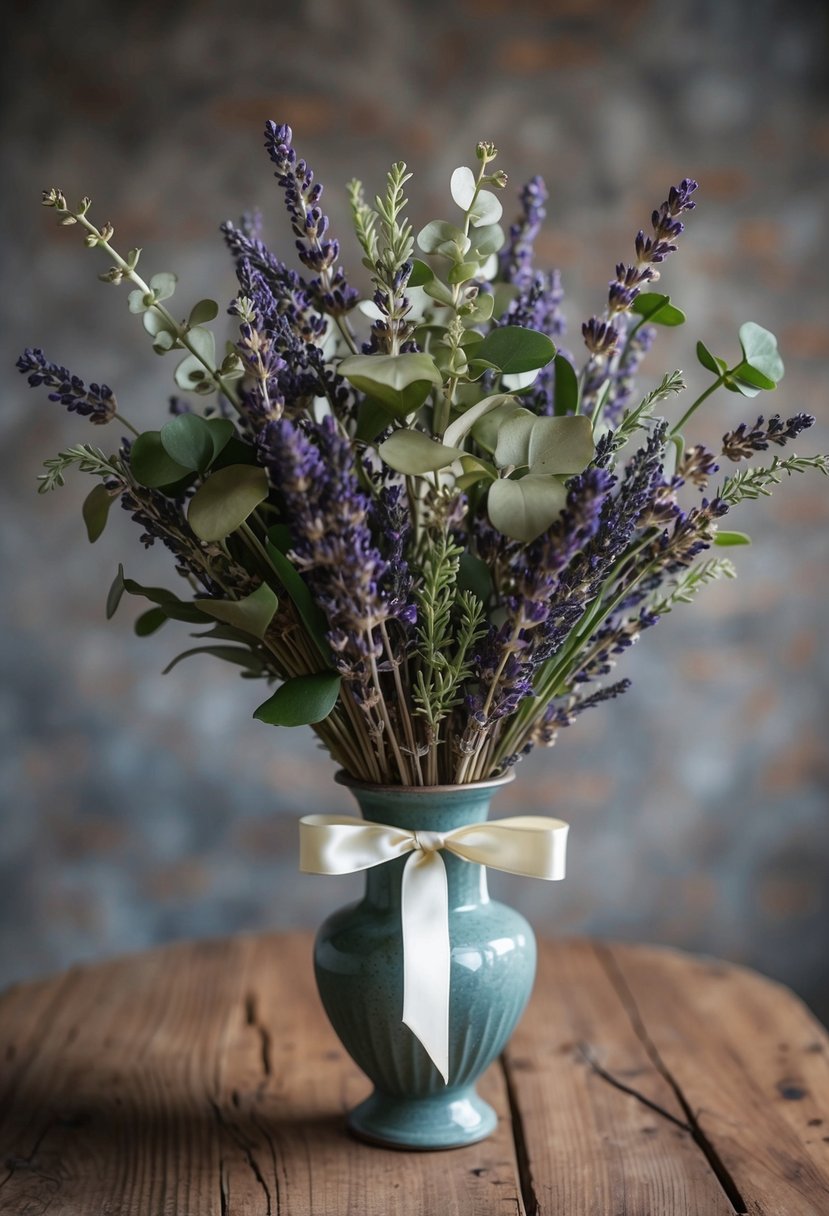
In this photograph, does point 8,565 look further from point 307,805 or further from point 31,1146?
point 31,1146

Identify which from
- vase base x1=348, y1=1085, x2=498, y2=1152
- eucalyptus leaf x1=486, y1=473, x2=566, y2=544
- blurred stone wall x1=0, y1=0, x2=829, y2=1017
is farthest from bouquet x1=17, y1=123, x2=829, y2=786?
blurred stone wall x1=0, y1=0, x2=829, y2=1017

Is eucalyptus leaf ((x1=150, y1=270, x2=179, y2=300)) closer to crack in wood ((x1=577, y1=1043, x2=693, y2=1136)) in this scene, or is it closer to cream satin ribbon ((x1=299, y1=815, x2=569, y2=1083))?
cream satin ribbon ((x1=299, y1=815, x2=569, y2=1083))

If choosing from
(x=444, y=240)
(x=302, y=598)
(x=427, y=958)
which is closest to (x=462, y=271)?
(x=444, y=240)

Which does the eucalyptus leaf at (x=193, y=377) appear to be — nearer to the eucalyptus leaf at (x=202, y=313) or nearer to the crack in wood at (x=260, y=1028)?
the eucalyptus leaf at (x=202, y=313)

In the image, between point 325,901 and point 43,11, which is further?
point 325,901

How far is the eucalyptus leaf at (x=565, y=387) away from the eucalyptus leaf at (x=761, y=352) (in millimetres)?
137

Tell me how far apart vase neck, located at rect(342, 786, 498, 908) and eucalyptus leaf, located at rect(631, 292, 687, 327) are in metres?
0.39

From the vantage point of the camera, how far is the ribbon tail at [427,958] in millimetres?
855

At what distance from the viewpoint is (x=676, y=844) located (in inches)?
88.2

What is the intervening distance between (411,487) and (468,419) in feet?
0.26

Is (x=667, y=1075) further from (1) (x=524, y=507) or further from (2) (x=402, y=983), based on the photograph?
(1) (x=524, y=507)

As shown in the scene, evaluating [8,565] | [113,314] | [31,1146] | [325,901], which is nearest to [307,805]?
[325,901]

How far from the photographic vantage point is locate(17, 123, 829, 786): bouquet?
0.77 meters

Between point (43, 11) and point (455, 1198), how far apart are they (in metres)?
2.02
